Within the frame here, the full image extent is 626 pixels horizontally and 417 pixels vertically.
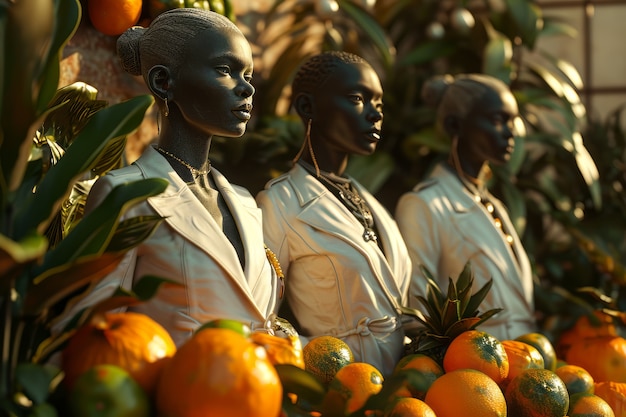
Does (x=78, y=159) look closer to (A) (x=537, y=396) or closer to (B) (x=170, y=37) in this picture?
(B) (x=170, y=37)

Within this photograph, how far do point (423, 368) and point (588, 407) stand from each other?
0.94 feet

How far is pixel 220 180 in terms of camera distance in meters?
1.75

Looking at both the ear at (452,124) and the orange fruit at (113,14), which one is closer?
the orange fruit at (113,14)

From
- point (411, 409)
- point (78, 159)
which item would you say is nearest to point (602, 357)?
point (411, 409)

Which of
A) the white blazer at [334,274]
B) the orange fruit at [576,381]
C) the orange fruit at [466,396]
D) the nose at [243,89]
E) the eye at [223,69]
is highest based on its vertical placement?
the eye at [223,69]

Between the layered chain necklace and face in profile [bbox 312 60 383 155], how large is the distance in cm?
8

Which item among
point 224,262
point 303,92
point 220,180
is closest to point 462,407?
point 224,262

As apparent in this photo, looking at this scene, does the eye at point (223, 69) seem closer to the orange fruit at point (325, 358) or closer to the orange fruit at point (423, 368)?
the orange fruit at point (325, 358)

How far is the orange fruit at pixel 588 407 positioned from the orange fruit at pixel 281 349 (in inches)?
22.7

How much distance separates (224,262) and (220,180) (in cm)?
23

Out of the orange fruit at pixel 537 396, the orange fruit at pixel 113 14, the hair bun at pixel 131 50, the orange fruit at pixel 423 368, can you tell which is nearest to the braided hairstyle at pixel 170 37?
the hair bun at pixel 131 50

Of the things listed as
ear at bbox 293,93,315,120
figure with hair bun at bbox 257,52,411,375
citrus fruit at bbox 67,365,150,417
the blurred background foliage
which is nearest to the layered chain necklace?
figure with hair bun at bbox 257,52,411,375

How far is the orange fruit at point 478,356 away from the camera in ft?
5.35

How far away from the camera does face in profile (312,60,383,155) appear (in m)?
2.13
